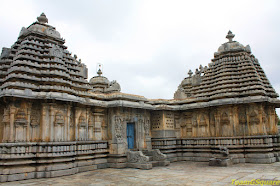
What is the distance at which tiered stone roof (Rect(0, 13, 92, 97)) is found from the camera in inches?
521

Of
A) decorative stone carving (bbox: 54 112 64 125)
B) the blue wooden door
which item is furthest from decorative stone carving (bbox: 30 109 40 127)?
the blue wooden door

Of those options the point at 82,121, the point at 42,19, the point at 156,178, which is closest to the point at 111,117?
the point at 82,121

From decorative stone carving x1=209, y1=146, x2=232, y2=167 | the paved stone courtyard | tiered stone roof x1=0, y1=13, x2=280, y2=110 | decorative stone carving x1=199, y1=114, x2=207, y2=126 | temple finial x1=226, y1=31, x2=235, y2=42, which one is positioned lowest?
the paved stone courtyard

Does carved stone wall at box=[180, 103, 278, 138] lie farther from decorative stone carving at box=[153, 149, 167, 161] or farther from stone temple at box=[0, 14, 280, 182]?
decorative stone carving at box=[153, 149, 167, 161]

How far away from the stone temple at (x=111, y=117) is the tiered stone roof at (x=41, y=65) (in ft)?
0.18

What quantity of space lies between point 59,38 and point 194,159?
1280 centimetres

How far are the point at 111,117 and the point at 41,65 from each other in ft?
17.9

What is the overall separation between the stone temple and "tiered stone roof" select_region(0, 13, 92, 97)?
0.05 meters

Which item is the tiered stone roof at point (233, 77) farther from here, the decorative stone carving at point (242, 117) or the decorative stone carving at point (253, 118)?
the decorative stone carving at point (253, 118)

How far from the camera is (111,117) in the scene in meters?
16.6

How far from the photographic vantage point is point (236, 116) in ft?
56.0

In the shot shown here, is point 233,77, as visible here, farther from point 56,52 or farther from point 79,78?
point 56,52

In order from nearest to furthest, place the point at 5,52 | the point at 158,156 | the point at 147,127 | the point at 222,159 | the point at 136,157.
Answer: the point at 5,52 → the point at 222,159 → the point at 136,157 → the point at 158,156 → the point at 147,127

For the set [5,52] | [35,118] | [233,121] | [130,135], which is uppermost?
[5,52]
